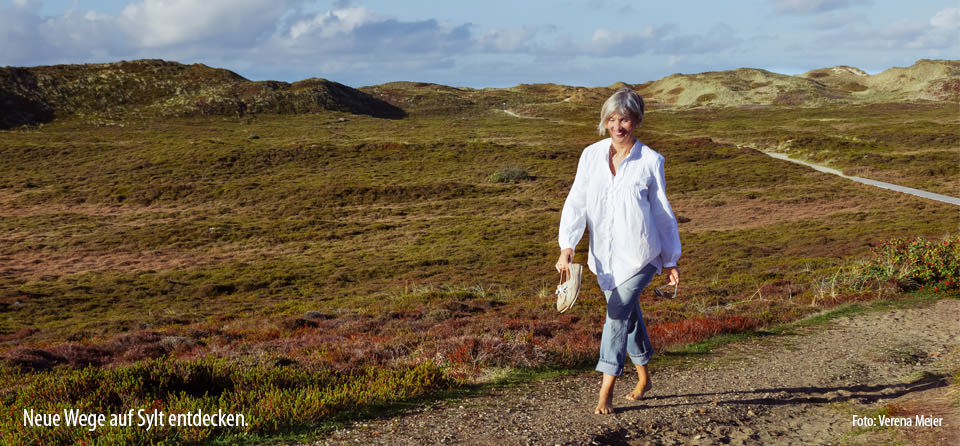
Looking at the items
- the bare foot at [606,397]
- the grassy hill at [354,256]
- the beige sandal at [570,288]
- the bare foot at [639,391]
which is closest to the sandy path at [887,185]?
the grassy hill at [354,256]

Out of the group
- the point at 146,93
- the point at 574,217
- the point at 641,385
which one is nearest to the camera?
the point at 574,217

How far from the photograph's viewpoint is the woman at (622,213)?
429 cm

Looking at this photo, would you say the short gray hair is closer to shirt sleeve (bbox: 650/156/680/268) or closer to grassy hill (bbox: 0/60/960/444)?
shirt sleeve (bbox: 650/156/680/268)

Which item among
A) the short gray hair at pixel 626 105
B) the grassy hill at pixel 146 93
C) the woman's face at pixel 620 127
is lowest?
the woman's face at pixel 620 127

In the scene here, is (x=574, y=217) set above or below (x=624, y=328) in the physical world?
above

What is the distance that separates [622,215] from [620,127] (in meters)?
0.63

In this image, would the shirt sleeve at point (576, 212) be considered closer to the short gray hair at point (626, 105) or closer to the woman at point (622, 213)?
the woman at point (622, 213)

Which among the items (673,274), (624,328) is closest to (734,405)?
(624,328)

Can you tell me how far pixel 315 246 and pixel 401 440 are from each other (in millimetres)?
30536

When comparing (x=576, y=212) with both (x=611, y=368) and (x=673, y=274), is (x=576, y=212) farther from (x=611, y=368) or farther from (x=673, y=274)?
(x=611, y=368)

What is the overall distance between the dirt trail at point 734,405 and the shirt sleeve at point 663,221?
1.37m

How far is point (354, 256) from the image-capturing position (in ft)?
100

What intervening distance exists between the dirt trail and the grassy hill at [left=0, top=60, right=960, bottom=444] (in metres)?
Result: 0.65

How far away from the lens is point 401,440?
172 inches
